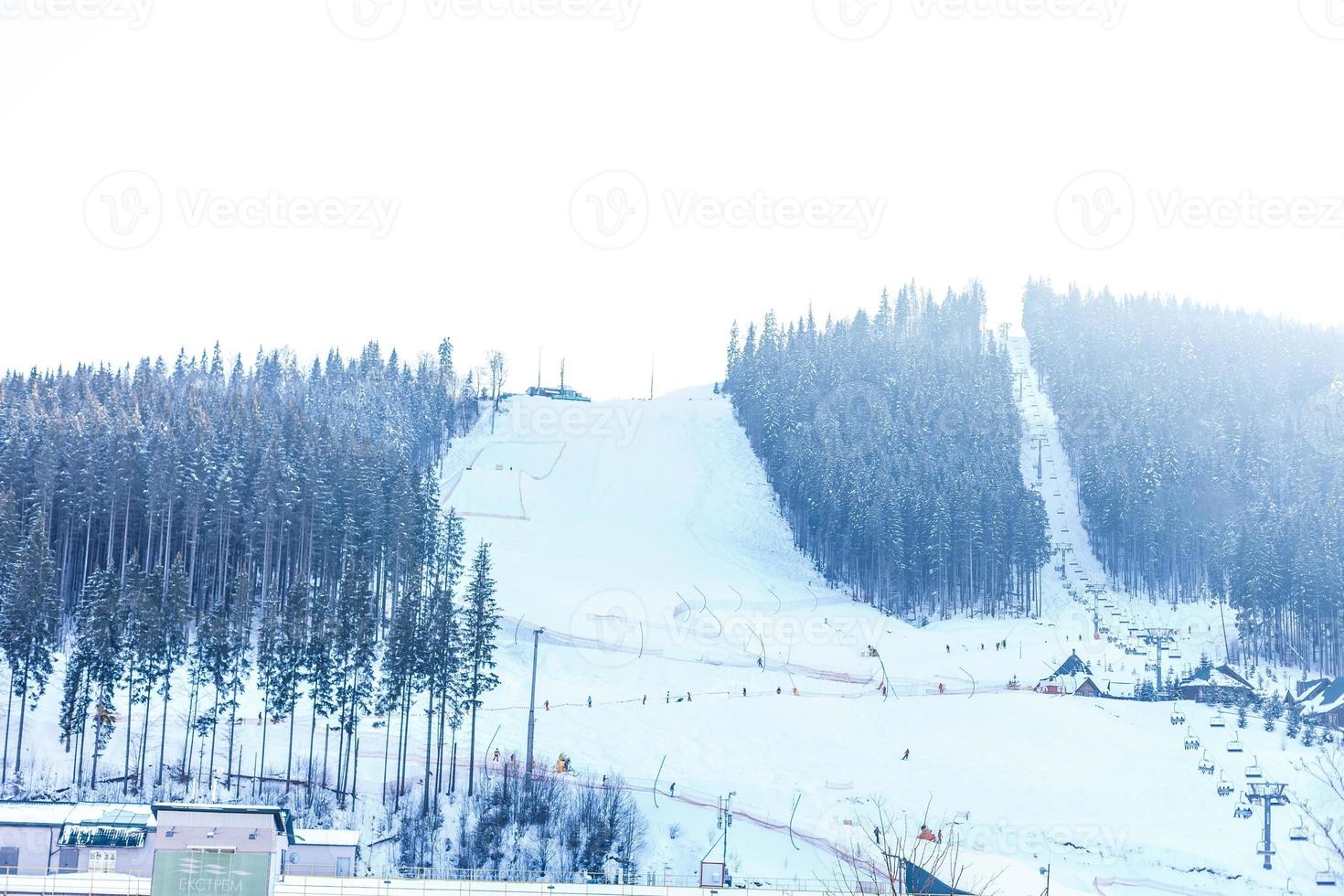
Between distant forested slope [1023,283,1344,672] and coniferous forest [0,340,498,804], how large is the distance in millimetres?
55235

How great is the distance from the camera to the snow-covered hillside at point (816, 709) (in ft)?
145

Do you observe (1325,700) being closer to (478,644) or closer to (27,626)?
(478,644)

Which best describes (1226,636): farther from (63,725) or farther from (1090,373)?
(63,725)

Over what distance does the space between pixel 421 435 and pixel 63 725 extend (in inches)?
3215

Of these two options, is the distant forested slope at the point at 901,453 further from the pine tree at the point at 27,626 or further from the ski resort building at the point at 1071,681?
the pine tree at the point at 27,626

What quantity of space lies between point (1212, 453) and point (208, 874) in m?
107

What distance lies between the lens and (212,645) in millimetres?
52406

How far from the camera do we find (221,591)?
6625 cm

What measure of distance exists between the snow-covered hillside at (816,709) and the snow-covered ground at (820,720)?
6.5 inches

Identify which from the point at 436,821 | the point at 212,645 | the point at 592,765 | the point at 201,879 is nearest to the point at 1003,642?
the point at 592,765

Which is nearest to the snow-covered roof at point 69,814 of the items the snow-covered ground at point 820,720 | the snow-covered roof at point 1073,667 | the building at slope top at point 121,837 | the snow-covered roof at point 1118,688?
the building at slope top at point 121,837

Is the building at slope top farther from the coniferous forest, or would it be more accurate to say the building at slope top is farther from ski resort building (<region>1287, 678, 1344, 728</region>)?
ski resort building (<region>1287, 678, 1344, 728</region>)

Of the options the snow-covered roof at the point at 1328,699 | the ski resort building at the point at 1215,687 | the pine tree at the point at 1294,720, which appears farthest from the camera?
the ski resort building at the point at 1215,687

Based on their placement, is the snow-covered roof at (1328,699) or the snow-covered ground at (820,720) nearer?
the snow-covered ground at (820,720)
